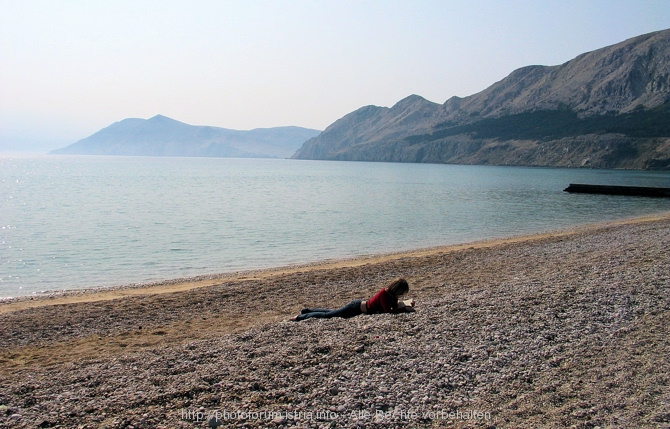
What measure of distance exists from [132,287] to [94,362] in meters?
11.0

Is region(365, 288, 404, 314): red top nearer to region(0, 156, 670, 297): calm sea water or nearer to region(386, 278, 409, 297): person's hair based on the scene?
region(386, 278, 409, 297): person's hair

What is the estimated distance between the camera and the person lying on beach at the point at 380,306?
37.5ft

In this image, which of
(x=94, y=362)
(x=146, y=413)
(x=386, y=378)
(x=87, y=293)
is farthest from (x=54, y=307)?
(x=386, y=378)

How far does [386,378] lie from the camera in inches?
302

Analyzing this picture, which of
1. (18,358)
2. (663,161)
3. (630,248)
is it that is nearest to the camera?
(18,358)

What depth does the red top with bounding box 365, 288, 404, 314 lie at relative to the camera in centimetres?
1147

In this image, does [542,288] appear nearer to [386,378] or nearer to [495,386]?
[495,386]

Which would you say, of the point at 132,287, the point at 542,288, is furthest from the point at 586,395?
the point at 132,287

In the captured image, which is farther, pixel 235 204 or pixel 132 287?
pixel 235 204

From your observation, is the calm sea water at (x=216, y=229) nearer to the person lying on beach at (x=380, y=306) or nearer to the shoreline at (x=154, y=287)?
the shoreline at (x=154, y=287)

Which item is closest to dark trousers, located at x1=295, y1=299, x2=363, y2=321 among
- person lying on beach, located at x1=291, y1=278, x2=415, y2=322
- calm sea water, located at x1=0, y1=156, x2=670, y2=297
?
person lying on beach, located at x1=291, y1=278, x2=415, y2=322

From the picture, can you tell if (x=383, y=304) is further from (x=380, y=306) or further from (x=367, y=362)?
(x=367, y=362)

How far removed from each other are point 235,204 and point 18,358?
45889mm

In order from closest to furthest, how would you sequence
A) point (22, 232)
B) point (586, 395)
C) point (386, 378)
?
point (586, 395), point (386, 378), point (22, 232)
